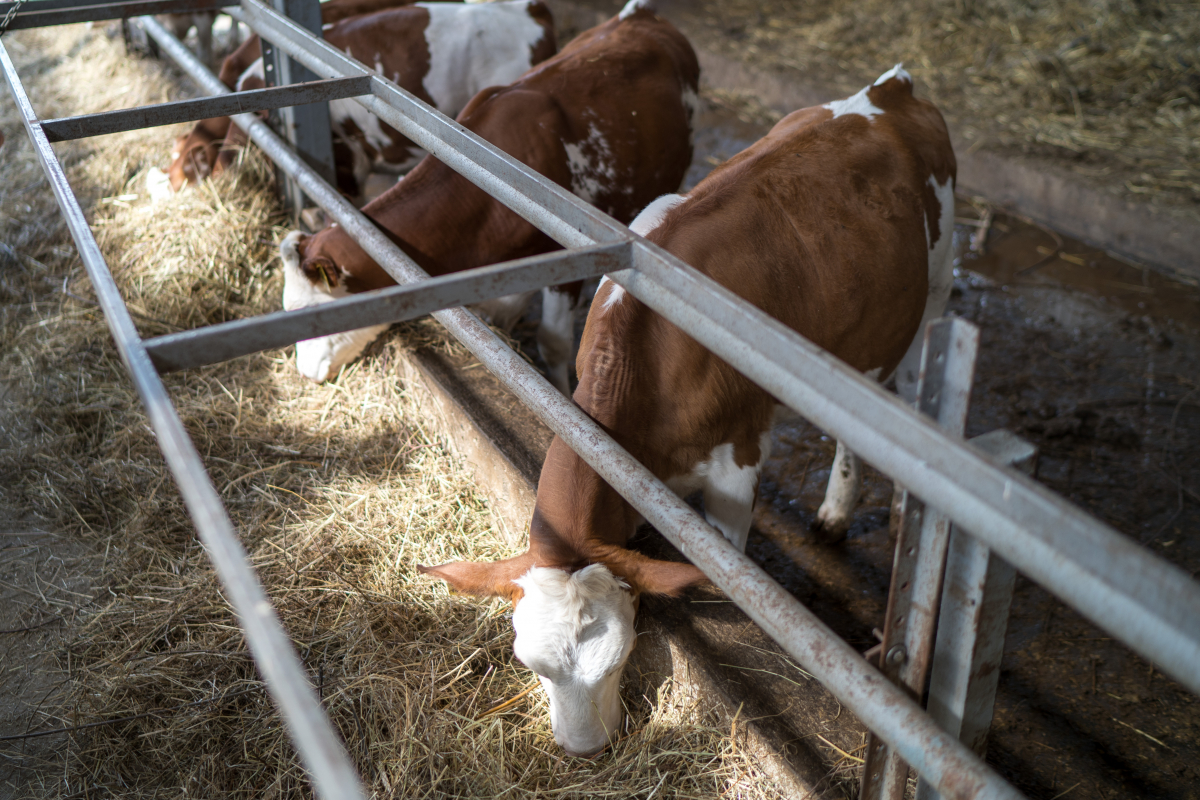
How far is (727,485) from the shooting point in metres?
2.37

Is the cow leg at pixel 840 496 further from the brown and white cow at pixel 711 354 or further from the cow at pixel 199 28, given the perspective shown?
the cow at pixel 199 28

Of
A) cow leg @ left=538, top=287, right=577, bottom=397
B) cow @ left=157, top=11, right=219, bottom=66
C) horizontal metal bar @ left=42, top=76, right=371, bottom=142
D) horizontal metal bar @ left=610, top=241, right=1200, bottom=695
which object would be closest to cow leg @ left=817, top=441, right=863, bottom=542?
cow leg @ left=538, top=287, right=577, bottom=397

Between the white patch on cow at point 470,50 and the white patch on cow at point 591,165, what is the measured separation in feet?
4.46

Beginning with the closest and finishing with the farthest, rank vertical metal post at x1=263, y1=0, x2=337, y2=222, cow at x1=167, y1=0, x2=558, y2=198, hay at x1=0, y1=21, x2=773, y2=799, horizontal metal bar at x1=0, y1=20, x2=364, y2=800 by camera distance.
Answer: horizontal metal bar at x1=0, y1=20, x2=364, y2=800, hay at x1=0, y1=21, x2=773, y2=799, vertical metal post at x1=263, y1=0, x2=337, y2=222, cow at x1=167, y1=0, x2=558, y2=198

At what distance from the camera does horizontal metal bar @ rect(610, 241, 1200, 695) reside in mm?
792

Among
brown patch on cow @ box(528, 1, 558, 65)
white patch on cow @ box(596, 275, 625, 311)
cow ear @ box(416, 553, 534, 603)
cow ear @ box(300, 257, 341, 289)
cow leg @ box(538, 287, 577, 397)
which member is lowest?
cow leg @ box(538, 287, 577, 397)

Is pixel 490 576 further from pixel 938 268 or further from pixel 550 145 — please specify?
pixel 550 145

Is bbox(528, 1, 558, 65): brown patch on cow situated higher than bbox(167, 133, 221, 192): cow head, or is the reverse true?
bbox(528, 1, 558, 65): brown patch on cow

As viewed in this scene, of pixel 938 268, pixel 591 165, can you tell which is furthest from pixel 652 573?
pixel 591 165

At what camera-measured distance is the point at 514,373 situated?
6.03 ft

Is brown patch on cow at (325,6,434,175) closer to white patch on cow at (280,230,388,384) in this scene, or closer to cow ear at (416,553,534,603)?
white patch on cow at (280,230,388,384)

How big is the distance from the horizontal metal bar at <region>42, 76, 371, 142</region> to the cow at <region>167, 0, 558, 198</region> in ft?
7.37

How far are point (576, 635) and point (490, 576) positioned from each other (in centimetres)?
26

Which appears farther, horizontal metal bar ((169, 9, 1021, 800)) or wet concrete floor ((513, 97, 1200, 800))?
wet concrete floor ((513, 97, 1200, 800))
